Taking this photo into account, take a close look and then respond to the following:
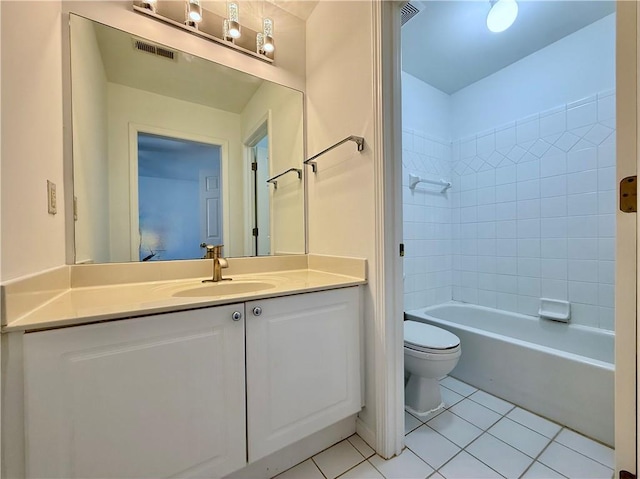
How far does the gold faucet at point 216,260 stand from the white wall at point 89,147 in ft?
1.39

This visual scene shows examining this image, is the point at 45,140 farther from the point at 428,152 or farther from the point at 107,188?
the point at 428,152

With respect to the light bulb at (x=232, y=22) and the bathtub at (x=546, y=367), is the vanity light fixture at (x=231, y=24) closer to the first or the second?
the light bulb at (x=232, y=22)

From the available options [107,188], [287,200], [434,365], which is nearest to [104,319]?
[107,188]

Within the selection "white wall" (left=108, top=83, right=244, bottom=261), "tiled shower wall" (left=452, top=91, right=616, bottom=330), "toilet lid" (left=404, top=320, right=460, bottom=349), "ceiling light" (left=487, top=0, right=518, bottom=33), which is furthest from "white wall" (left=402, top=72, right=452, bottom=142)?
"toilet lid" (left=404, top=320, right=460, bottom=349)

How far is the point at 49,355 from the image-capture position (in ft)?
2.11

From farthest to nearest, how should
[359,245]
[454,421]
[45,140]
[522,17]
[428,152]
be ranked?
[428,152] < [522,17] < [454,421] < [359,245] < [45,140]

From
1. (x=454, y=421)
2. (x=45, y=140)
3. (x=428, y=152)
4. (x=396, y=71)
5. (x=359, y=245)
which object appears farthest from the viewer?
(x=428, y=152)

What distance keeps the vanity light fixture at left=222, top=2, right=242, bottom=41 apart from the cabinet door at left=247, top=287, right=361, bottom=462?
4.86ft

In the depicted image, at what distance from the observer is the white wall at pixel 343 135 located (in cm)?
120

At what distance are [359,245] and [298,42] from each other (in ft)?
4.69

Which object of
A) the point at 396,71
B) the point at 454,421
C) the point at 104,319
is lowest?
the point at 454,421

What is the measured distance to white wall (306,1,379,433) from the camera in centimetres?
120

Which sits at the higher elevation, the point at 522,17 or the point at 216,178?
the point at 522,17

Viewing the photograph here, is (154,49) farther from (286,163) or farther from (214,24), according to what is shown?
(286,163)
